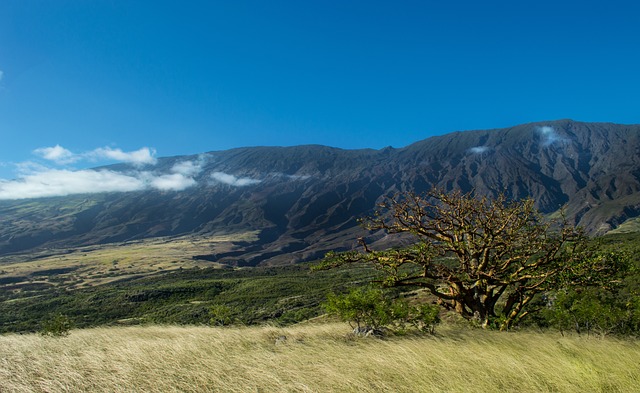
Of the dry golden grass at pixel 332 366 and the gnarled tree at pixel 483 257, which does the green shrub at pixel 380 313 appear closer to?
the gnarled tree at pixel 483 257

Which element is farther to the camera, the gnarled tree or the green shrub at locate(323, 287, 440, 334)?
the gnarled tree

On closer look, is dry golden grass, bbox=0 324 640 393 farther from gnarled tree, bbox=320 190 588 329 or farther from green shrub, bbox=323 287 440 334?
gnarled tree, bbox=320 190 588 329

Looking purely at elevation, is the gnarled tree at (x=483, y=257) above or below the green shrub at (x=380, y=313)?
above

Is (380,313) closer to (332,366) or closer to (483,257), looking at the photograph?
(483,257)

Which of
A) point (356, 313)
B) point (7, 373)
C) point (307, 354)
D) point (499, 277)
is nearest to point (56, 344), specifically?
point (7, 373)

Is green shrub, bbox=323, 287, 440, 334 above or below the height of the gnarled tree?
below

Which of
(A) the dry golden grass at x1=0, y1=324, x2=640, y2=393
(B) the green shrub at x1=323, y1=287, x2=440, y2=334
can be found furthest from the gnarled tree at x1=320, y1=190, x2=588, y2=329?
(A) the dry golden grass at x1=0, y1=324, x2=640, y2=393

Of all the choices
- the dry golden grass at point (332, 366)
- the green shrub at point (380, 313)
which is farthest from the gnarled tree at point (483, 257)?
the dry golden grass at point (332, 366)

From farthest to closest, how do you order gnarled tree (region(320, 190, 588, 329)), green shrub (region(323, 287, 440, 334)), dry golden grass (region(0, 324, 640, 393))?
1. gnarled tree (region(320, 190, 588, 329))
2. green shrub (region(323, 287, 440, 334))
3. dry golden grass (region(0, 324, 640, 393))

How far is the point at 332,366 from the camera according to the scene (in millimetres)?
7375

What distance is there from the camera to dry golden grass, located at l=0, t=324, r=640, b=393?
6453 millimetres

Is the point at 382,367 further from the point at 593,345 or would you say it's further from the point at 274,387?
the point at 593,345

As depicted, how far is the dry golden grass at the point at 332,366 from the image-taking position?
645cm

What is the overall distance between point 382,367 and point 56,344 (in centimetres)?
922
